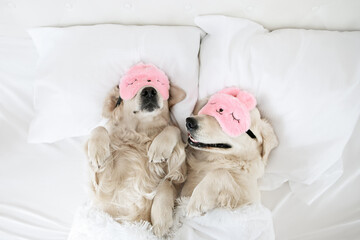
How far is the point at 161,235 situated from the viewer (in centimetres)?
162

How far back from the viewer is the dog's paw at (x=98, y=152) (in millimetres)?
1610

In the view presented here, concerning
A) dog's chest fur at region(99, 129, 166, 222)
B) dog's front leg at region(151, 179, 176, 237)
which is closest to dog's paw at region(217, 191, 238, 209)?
dog's front leg at region(151, 179, 176, 237)

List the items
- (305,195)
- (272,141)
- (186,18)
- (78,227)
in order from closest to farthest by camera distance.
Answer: (78,227) → (272,141) → (305,195) → (186,18)

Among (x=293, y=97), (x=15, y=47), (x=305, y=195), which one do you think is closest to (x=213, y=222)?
(x=305, y=195)

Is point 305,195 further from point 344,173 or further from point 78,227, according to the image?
point 78,227

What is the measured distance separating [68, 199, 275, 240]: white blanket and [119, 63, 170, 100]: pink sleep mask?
66 cm

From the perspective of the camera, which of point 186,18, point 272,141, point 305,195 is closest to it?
point 272,141

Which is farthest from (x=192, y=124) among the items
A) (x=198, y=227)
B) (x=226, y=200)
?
(x=198, y=227)

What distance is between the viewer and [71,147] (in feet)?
6.73

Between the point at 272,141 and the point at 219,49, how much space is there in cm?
65

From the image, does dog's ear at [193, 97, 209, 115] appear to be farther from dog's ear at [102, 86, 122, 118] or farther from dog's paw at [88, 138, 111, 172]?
dog's paw at [88, 138, 111, 172]

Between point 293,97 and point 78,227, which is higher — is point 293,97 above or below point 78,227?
above

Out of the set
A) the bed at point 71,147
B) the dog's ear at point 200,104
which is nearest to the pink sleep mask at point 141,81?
the dog's ear at point 200,104

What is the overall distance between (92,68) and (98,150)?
561 mm
